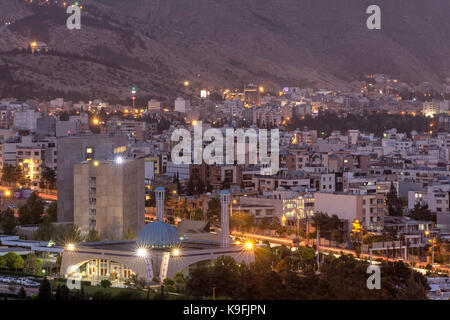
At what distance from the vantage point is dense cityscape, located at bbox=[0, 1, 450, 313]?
106ft

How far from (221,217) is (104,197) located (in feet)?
19.9

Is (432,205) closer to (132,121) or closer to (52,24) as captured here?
(132,121)

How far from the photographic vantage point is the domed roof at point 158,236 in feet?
116

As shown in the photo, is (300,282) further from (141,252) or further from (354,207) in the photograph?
(354,207)

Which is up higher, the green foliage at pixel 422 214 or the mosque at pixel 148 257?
the green foliage at pixel 422 214

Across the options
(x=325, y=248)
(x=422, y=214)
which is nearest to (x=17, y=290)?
(x=325, y=248)

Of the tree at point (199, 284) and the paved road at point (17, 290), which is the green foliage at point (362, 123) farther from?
the paved road at point (17, 290)

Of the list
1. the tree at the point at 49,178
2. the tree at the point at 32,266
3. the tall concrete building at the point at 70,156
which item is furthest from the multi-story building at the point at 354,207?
the tree at the point at 49,178

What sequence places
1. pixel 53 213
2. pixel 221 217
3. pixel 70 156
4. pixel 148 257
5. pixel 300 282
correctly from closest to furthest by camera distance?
pixel 300 282
pixel 148 257
pixel 221 217
pixel 70 156
pixel 53 213

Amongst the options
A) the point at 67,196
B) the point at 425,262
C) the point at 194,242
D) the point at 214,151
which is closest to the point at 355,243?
the point at 425,262

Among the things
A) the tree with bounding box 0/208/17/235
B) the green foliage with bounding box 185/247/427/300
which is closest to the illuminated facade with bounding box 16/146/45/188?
the tree with bounding box 0/208/17/235

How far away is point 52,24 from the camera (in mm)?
172875

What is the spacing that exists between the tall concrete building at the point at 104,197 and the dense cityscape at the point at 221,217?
0.05 metres

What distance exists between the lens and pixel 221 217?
38.8 meters
